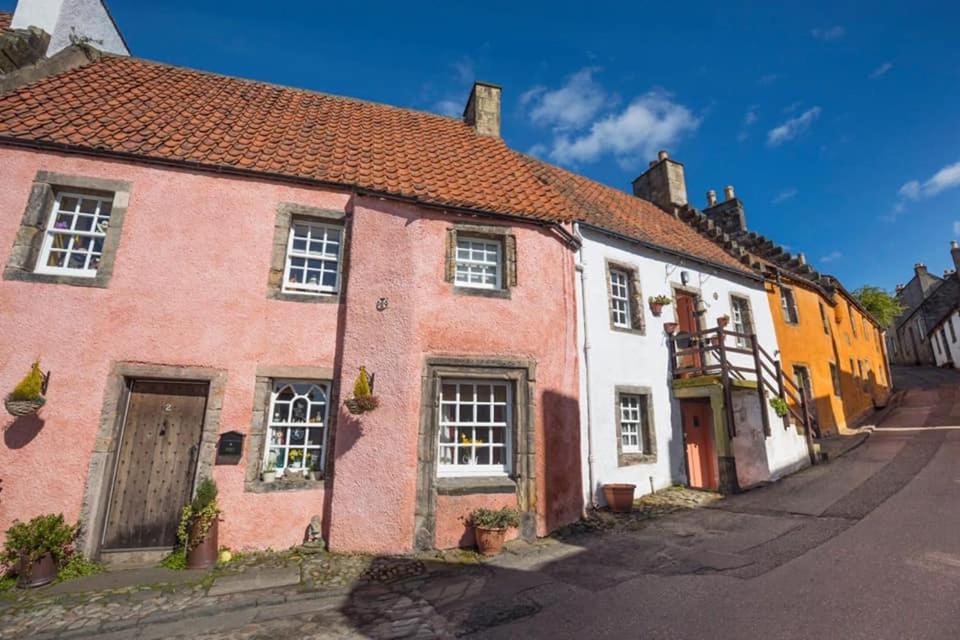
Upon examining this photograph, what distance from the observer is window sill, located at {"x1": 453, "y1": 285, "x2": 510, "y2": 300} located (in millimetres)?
8227

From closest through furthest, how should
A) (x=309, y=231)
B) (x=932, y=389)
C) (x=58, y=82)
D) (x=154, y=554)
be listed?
(x=154, y=554) → (x=309, y=231) → (x=58, y=82) → (x=932, y=389)

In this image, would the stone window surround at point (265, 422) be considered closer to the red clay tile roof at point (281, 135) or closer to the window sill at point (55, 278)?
the window sill at point (55, 278)

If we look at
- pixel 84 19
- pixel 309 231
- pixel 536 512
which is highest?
pixel 84 19

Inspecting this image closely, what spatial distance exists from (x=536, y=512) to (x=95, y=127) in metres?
10.3

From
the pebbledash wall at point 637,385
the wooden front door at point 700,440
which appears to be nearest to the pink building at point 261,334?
the pebbledash wall at point 637,385

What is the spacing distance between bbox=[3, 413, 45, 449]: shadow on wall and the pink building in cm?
2

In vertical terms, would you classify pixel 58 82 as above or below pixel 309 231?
above

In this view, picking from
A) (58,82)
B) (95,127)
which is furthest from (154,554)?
(58,82)

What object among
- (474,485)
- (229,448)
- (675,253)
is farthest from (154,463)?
(675,253)

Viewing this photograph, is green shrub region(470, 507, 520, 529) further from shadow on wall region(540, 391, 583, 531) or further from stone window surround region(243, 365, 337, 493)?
stone window surround region(243, 365, 337, 493)

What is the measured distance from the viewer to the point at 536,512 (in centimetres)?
766

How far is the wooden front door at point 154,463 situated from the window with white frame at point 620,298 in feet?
29.2

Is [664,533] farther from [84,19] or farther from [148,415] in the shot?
[84,19]

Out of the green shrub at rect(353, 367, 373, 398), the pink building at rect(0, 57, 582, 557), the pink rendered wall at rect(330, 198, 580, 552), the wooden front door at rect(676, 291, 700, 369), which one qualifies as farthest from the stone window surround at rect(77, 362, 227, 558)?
the wooden front door at rect(676, 291, 700, 369)
